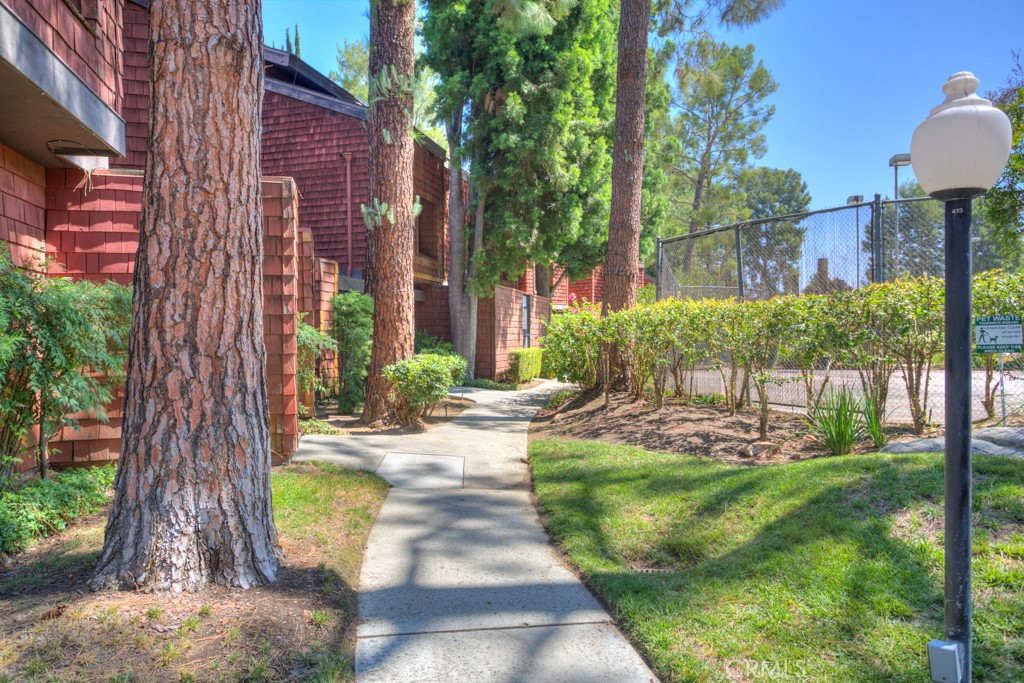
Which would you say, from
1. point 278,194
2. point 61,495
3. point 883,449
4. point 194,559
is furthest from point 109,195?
point 883,449

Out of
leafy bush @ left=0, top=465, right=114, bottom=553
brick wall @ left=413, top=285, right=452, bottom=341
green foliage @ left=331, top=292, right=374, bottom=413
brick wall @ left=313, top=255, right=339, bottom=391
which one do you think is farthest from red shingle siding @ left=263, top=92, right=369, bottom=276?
leafy bush @ left=0, top=465, right=114, bottom=553

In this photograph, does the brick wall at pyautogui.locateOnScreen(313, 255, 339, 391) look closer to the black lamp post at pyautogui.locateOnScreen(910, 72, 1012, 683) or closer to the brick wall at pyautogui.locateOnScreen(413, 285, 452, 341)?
the brick wall at pyautogui.locateOnScreen(413, 285, 452, 341)

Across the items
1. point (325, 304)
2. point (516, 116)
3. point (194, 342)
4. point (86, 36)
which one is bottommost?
point (194, 342)

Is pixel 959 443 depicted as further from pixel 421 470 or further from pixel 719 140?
pixel 719 140

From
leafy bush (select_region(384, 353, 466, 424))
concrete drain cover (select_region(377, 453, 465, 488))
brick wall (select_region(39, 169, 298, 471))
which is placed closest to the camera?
brick wall (select_region(39, 169, 298, 471))

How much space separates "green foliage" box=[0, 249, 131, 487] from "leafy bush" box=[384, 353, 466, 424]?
3.72 m

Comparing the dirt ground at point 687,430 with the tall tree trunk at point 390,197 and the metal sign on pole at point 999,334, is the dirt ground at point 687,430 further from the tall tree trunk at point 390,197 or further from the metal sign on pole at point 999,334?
the tall tree trunk at point 390,197

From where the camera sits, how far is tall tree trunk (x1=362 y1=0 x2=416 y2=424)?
8.69m

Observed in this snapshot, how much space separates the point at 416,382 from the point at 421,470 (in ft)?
6.50

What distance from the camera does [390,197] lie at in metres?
8.80

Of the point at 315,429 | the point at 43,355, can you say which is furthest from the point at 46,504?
the point at 315,429

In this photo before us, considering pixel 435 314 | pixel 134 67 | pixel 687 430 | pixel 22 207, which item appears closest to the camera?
pixel 22 207

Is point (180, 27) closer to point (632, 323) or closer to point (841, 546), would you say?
point (841, 546)

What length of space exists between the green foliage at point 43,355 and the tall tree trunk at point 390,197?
399cm
